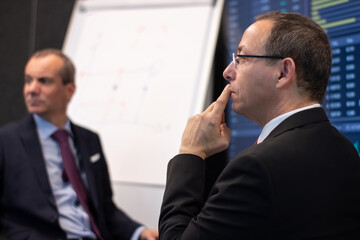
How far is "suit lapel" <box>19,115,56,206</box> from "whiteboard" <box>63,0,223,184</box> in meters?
0.48

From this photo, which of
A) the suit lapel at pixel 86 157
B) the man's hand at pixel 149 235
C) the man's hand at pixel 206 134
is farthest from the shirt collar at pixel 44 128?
the man's hand at pixel 206 134

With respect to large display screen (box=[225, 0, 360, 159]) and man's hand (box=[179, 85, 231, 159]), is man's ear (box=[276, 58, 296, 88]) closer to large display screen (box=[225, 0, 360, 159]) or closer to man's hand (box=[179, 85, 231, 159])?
man's hand (box=[179, 85, 231, 159])

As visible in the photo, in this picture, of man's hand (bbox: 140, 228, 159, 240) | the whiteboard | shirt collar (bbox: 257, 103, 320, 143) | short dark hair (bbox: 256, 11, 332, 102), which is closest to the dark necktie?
man's hand (bbox: 140, 228, 159, 240)

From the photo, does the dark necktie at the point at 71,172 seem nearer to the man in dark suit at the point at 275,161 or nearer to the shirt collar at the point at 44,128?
the shirt collar at the point at 44,128

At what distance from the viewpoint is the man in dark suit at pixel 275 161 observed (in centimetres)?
84

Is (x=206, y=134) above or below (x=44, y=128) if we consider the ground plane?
above

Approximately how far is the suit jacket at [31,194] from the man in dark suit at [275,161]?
848mm

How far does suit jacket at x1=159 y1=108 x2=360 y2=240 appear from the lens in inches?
33.0

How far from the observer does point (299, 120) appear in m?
0.97

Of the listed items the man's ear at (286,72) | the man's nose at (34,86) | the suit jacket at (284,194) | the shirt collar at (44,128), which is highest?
the man's ear at (286,72)

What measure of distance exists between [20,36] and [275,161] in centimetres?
254

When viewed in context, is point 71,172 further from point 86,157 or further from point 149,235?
point 149,235

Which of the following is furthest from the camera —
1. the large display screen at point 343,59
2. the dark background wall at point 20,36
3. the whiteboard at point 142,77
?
the dark background wall at point 20,36

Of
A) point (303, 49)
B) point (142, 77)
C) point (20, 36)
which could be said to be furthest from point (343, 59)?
point (20, 36)
